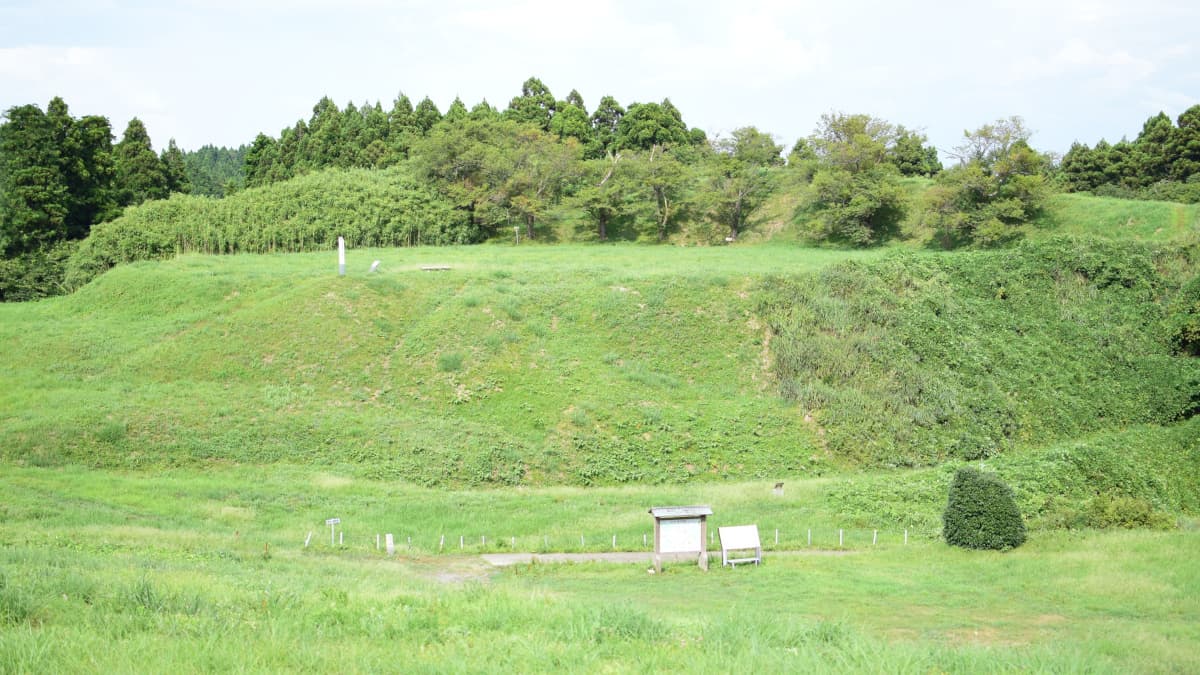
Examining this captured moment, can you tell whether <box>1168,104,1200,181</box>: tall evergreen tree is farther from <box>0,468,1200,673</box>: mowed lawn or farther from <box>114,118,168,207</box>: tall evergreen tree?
<box>114,118,168,207</box>: tall evergreen tree

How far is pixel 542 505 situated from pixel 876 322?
654 inches

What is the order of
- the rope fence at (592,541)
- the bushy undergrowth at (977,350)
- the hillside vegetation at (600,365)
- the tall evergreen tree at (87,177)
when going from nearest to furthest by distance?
the rope fence at (592,541)
the hillside vegetation at (600,365)
the bushy undergrowth at (977,350)
the tall evergreen tree at (87,177)

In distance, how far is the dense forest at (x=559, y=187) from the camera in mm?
46031

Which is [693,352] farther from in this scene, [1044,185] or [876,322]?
[1044,185]

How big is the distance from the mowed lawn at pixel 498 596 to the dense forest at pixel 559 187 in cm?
2675

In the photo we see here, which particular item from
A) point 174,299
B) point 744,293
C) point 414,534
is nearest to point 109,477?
point 414,534

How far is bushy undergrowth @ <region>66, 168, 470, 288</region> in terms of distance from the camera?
4556cm

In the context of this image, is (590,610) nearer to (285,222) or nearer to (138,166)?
(285,222)

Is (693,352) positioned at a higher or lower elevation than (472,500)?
higher

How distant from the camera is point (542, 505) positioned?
2298 cm

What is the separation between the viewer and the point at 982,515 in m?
17.9

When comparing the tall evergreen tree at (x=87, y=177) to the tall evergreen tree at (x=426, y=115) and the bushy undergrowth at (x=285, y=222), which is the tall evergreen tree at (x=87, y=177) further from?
the tall evergreen tree at (x=426, y=115)

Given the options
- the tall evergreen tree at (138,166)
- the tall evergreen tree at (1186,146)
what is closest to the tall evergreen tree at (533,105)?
the tall evergreen tree at (138,166)

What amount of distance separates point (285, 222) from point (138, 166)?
1869 centimetres
